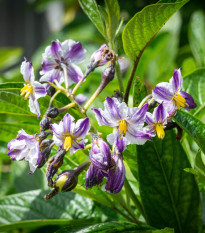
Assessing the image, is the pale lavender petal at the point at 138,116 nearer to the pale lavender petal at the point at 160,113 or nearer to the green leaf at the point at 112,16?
the pale lavender petal at the point at 160,113

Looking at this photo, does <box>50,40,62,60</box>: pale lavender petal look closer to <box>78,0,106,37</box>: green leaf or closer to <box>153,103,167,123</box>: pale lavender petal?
<box>78,0,106,37</box>: green leaf

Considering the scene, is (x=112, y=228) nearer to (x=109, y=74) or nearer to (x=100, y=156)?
(x=100, y=156)

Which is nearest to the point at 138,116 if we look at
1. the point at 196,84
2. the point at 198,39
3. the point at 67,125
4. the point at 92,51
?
the point at 67,125

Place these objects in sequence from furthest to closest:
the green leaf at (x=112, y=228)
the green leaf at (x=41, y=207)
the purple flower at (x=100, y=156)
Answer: the green leaf at (x=41, y=207) < the green leaf at (x=112, y=228) < the purple flower at (x=100, y=156)

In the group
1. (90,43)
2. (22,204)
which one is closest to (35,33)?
(90,43)

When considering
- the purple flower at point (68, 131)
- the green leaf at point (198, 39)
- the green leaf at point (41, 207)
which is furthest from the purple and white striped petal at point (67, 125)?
the green leaf at point (198, 39)

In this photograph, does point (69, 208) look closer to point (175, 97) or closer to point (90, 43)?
point (175, 97)

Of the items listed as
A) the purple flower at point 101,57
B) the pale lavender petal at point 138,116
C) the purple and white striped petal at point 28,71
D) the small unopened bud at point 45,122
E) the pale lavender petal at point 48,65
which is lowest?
the pale lavender petal at point 138,116

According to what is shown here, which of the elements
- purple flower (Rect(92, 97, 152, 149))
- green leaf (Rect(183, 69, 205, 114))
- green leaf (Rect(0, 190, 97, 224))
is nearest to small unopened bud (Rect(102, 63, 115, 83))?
purple flower (Rect(92, 97, 152, 149))
